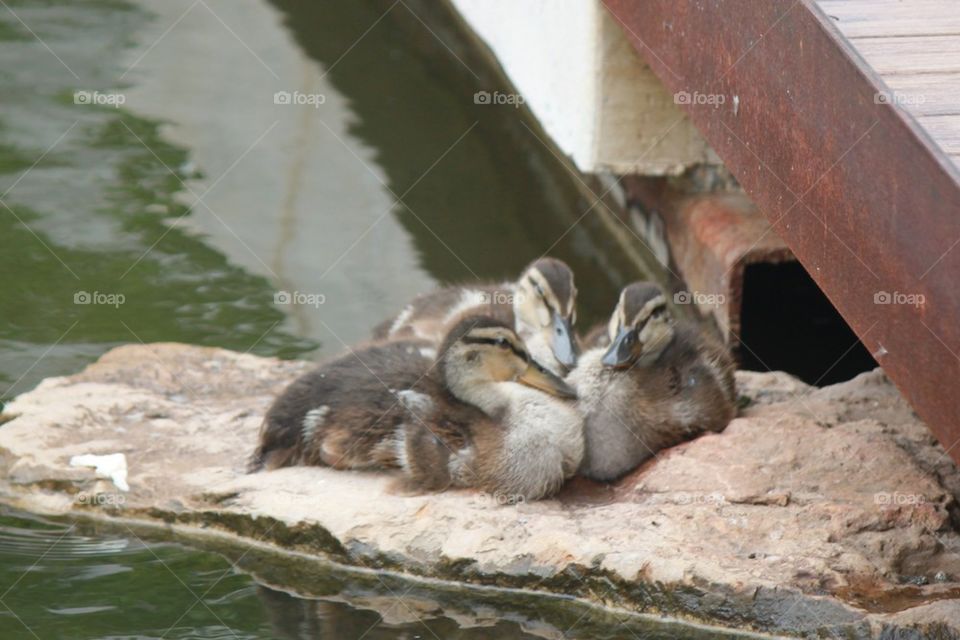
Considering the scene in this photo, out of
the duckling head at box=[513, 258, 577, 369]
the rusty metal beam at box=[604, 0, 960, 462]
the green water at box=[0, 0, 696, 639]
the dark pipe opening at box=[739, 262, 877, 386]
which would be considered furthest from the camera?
the dark pipe opening at box=[739, 262, 877, 386]

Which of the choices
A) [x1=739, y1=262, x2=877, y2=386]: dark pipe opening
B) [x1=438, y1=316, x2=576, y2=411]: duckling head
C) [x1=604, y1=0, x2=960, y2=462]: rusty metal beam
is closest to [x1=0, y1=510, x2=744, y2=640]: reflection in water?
[x1=438, y1=316, x2=576, y2=411]: duckling head

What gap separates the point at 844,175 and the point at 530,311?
1.89m

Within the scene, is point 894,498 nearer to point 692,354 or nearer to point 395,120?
point 692,354

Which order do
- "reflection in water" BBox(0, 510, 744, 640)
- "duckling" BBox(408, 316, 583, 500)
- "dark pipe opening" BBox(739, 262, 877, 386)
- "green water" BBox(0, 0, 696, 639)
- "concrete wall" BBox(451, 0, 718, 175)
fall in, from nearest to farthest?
"reflection in water" BBox(0, 510, 744, 640) < "green water" BBox(0, 0, 696, 639) < "duckling" BBox(408, 316, 583, 500) < "dark pipe opening" BBox(739, 262, 877, 386) < "concrete wall" BBox(451, 0, 718, 175)

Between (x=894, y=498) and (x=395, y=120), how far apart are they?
558cm

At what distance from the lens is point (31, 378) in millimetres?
6875

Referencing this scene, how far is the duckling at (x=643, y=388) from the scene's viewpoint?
5668mm

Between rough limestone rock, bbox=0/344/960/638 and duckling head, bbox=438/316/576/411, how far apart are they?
1.18ft

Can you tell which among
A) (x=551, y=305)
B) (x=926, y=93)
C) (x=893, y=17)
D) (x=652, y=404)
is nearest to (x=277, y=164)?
(x=551, y=305)

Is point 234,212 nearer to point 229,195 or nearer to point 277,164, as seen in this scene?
point 229,195

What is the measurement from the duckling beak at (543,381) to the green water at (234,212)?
95cm

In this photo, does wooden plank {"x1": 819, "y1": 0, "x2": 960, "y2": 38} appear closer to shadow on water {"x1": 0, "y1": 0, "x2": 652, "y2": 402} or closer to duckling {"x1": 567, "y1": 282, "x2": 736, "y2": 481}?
duckling {"x1": 567, "y1": 282, "x2": 736, "y2": 481}

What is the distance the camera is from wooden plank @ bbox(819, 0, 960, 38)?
16.0 feet

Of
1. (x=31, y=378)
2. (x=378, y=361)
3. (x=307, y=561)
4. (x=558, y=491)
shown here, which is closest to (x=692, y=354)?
(x=558, y=491)
